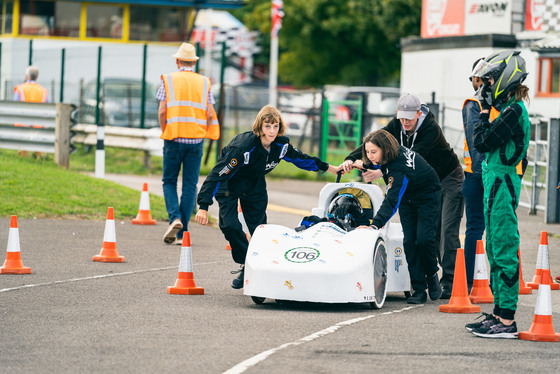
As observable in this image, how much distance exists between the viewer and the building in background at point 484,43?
92.1 feet

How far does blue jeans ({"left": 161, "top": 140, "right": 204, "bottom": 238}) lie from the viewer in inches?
526

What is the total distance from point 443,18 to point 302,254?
894 inches

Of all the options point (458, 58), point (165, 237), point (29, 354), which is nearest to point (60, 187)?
point (165, 237)

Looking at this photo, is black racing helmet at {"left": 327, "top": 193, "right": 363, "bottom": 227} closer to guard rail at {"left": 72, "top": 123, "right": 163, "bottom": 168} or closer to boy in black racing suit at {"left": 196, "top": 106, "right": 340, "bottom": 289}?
boy in black racing suit at {"left": 196, "top": 106, "right": 340, "bottom": 289}

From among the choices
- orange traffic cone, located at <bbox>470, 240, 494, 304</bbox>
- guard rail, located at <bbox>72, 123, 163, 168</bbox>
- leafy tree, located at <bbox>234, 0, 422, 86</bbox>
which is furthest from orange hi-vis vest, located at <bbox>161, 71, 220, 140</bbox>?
leafy tree, located at <bbox>234, 0, 422, 86</bbox>

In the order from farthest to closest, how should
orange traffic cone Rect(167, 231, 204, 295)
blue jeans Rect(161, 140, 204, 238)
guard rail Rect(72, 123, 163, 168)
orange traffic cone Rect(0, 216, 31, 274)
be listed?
guard rail Rect(72, 123, 163, 168), blue jeans Rect(161, 140, 204, 238), orange traffic cone Rect(0, 216, 31, 274), orange traffic cone Rect(167, 231, 204, 295)

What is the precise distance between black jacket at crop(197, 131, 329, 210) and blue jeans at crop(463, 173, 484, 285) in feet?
5.36

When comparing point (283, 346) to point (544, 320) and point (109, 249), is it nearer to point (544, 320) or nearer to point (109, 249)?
point (544, 320)

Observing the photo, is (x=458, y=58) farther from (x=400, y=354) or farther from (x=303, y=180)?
(x=400, y=354)

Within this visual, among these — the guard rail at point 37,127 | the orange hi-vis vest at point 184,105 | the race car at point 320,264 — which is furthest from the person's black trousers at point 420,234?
the guard rail at point 37,127

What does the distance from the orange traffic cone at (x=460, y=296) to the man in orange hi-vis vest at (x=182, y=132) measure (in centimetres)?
484

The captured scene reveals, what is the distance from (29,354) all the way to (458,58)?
24.0 metres

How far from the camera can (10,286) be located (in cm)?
991

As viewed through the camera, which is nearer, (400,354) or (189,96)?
(400,354)
